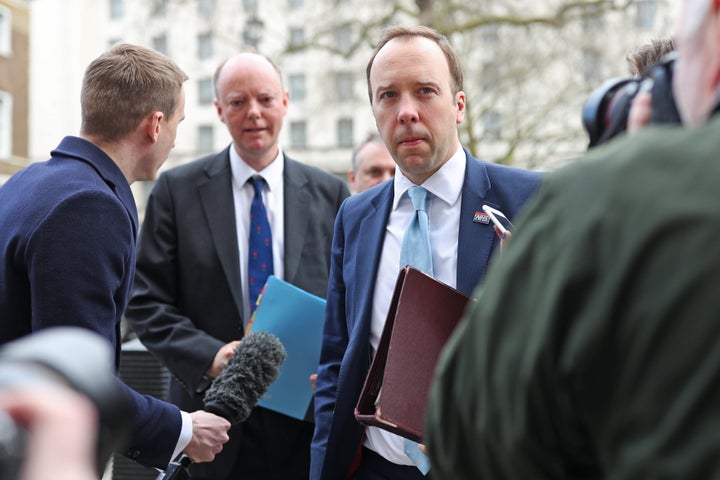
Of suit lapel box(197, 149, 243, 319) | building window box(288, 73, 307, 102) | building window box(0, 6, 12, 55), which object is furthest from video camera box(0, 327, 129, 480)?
building window box(288, 73, 307, 102)

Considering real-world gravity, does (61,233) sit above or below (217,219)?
above

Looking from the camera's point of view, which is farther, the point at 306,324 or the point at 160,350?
the point at 160,350

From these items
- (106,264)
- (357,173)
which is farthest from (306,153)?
(106,264)

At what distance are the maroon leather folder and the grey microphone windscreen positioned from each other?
78cm

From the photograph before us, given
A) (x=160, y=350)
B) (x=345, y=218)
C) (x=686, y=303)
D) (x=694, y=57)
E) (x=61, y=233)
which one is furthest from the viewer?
(x=160, y=350)

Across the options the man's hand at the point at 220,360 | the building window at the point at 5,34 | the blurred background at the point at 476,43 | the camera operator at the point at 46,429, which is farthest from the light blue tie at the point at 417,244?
the building window at the point at 5,34

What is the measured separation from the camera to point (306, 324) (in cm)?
420

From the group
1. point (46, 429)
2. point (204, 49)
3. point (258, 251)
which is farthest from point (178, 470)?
point (204, 49)

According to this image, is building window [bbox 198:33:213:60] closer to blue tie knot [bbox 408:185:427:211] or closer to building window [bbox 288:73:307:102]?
building window [bbox 288:73:307:102]

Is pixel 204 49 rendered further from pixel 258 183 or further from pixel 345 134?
Answer: pixel 258 183

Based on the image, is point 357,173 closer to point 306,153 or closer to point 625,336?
point 625,336

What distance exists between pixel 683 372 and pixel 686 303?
9 centimetres

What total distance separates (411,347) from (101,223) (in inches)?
42.5

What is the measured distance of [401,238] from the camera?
3.48 m
